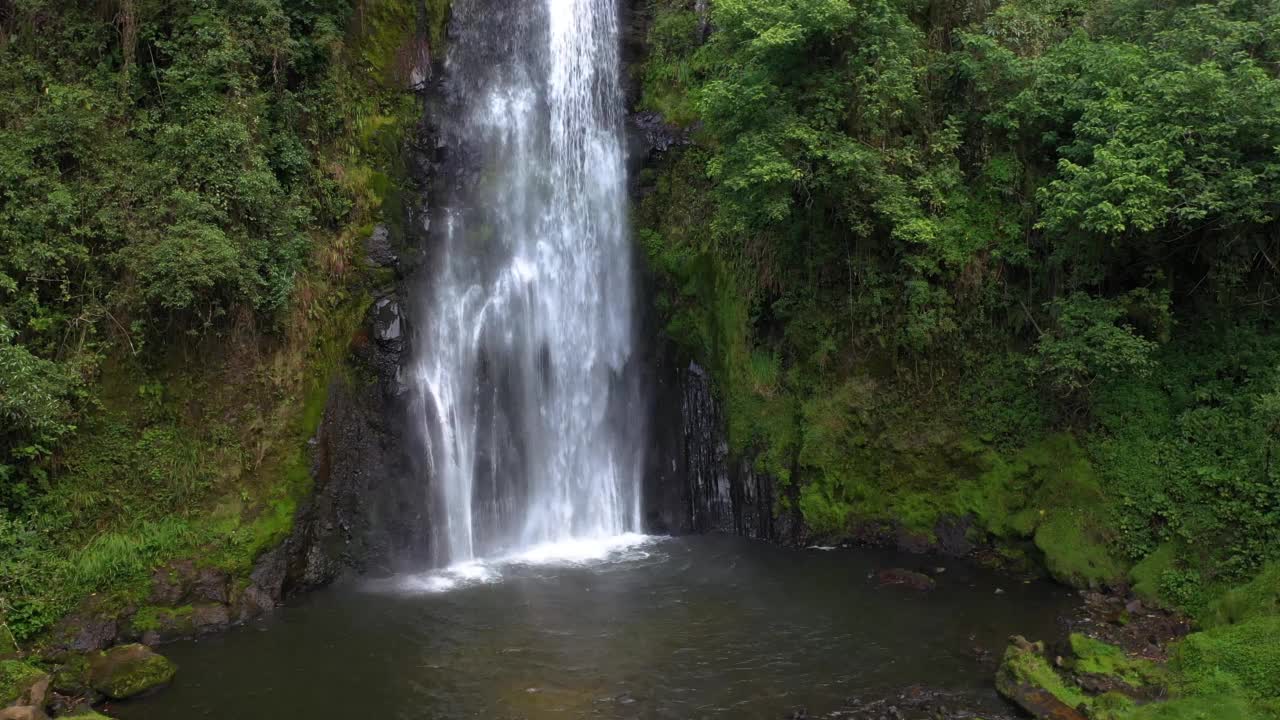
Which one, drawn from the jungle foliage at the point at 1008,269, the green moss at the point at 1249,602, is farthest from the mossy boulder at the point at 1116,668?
the jungle foliage at the point at 1008,269

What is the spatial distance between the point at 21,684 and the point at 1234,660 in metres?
12.8

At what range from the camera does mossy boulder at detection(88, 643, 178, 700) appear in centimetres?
988

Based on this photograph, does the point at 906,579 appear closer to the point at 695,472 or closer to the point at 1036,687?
the point at 1036,687

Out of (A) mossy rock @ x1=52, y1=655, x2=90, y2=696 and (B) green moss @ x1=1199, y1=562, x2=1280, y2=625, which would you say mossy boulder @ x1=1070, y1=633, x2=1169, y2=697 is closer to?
(B) green moss @ x1=1199, y1=562, x2=1280, y2=625

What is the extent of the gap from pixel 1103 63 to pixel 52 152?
1465cm

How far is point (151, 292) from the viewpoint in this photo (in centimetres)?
1152

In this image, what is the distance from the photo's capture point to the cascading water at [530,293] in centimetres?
1535

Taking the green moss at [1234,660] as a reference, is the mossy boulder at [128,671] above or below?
above

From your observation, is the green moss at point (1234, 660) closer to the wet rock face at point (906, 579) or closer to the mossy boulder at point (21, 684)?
the wet rock face at point (906, 579)

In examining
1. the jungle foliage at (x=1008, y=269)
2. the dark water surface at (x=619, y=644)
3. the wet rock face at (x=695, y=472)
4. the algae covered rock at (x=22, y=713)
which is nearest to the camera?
the algae covered rock at (x=22, y=713)

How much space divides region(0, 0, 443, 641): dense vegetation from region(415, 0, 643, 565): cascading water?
2.44m

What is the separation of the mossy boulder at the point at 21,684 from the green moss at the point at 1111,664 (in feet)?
37.3

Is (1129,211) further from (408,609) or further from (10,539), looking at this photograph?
(10,539)

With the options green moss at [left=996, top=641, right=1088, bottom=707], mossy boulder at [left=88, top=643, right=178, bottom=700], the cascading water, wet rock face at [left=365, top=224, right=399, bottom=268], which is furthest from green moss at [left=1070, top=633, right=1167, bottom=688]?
wet rock face at [left=365, top=224, right=399, bottom=268]
